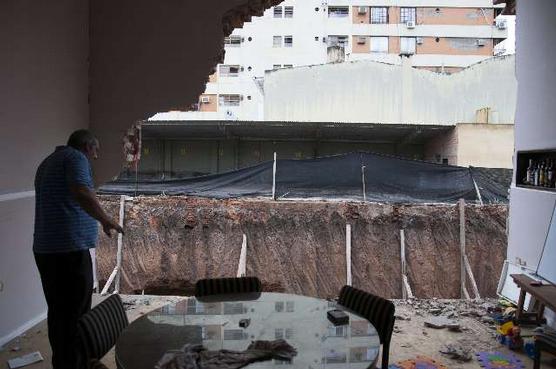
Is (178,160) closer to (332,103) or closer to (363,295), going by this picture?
(332,103)

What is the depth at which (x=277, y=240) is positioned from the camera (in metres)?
8.96

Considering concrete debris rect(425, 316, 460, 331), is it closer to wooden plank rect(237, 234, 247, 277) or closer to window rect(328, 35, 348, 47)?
wooden plank rect(237, 234, 247, 277)

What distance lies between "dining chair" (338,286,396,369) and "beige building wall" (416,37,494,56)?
2656 cm

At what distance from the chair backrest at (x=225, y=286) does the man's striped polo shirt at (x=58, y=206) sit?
2.47ft

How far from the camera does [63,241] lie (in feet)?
8.67

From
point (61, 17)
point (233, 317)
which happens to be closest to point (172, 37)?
point (61, 17)

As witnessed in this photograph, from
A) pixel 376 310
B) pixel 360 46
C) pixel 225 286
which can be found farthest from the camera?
pixel 360 46

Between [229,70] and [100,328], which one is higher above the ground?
[229,70]

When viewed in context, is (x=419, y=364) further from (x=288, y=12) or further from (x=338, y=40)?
(x=338, y=40)

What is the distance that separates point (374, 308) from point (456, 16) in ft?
91.6

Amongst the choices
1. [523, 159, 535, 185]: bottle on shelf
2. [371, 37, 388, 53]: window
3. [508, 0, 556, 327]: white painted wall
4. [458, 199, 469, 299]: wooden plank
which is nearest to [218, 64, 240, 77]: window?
[371, 37, 388, 53]: window

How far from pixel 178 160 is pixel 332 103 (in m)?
5.70

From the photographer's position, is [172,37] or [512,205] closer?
[172,37]

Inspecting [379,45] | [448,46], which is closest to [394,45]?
[379,45]
